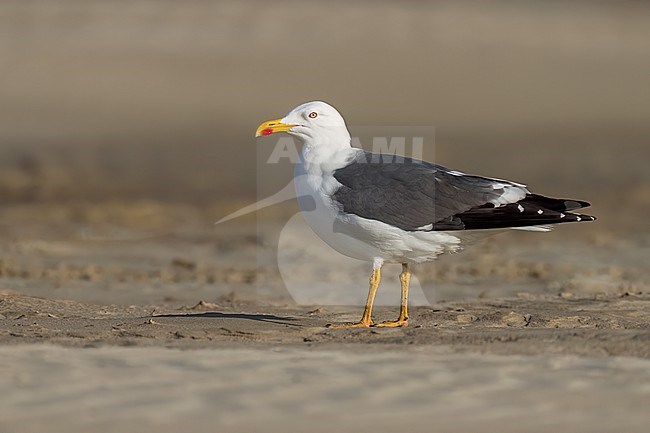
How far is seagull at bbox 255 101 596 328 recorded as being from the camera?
8516 millimetres

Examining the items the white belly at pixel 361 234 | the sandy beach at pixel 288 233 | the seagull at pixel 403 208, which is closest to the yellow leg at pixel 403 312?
the seagull at pixel 403 208

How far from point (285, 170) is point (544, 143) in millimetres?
7600

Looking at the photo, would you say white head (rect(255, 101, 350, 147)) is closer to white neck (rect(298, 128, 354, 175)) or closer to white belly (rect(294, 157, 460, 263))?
white neck (rect(298, 128, 354, 175))

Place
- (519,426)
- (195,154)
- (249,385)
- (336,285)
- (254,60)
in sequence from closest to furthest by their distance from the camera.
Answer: (519,426), (249,385), (336,285), (195,154), (254,60)

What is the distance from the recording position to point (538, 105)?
106ft

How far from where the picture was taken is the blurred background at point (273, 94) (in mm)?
20453

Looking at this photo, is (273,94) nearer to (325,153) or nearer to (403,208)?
(325,153)

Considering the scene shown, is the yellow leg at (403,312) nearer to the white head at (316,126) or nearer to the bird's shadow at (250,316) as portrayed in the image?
the bird's shadow at (250,316)

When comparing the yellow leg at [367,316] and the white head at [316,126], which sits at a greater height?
the white head at [316,126]

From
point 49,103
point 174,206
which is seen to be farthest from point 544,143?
point 49,103

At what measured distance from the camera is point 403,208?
28.0 ft

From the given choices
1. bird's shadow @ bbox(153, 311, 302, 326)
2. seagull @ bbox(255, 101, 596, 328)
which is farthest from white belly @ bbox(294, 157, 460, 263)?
bird's shadow @ bbox(153, 311, 302, 326)

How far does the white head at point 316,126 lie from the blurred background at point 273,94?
16.1 ft

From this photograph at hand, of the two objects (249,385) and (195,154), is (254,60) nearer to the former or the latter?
(195,154)
